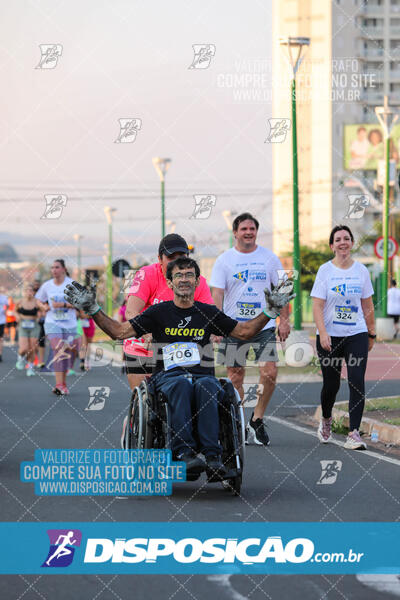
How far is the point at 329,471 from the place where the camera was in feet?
26.7

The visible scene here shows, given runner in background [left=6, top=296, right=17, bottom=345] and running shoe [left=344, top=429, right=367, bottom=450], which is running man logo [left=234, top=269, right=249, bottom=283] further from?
runner in background [left=6, top=296, right=17, bottom=345]

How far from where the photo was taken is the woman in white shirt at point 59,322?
15117 millimetres

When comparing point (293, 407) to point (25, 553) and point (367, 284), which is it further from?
point (25, 553)

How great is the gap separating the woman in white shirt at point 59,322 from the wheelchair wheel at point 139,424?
750 cm

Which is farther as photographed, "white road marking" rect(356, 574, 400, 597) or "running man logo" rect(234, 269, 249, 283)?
"running man logo" rect(234, 269, 249, 283)

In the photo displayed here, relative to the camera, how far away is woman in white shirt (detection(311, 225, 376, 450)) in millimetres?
9625

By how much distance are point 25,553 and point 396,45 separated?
380 ft

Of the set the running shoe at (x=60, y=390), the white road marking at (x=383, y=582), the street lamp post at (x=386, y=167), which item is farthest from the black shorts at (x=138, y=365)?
the street lamp post at (x=386, y=167)

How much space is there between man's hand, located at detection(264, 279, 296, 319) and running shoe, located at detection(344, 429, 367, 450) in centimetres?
249

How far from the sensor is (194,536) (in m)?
5.79

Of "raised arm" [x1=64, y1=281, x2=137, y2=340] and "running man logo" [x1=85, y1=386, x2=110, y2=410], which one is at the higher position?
"raised arm" [x1=64, y1=281, x2=137, y2=340]

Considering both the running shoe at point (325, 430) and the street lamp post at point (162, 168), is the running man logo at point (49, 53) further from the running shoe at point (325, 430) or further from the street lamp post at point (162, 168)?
the street lamp post at point (162, 168)

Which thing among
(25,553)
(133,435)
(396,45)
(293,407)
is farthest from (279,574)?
(396,45)

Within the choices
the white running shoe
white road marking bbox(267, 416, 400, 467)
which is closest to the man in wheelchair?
white road marking bbox(267, 416, 400, 467)
